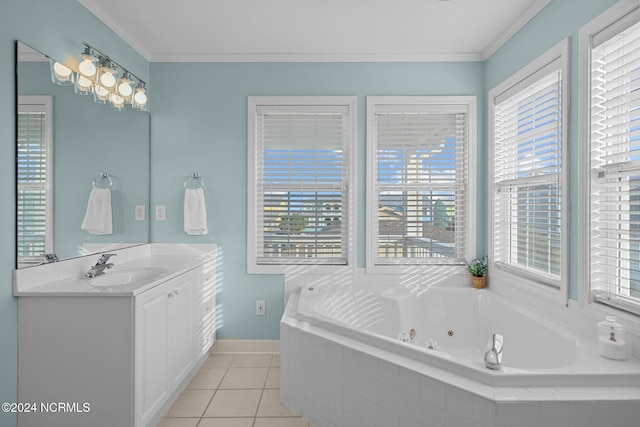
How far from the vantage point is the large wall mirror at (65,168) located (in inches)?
69.7

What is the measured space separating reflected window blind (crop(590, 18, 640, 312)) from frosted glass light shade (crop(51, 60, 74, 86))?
2.76m

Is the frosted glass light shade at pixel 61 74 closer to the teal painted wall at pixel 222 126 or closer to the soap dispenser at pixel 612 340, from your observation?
the teal painted wall at pixel 222 126

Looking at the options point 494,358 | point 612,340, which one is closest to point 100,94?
point 494,358

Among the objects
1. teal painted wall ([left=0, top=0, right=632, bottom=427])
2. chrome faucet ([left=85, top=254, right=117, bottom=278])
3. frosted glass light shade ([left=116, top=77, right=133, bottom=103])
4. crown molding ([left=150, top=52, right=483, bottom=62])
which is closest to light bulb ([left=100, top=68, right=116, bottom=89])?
frosted glass light shade ([left=116, top=77, right=133, bottom=103])

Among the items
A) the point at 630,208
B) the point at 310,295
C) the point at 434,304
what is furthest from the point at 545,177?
the point at 310,295

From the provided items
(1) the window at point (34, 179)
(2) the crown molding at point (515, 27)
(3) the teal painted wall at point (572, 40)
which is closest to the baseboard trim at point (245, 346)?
(1) the window at point (34, 179)

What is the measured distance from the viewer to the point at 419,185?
9.75 ft

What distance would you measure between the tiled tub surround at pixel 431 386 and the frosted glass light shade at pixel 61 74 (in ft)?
6.05

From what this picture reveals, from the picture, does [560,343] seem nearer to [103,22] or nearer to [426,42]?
[426,42]

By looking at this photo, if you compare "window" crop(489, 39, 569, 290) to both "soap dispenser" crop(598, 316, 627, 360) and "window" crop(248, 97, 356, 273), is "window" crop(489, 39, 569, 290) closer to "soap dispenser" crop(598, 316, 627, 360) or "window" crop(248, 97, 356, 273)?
"soap dispenser" crop(598, 316, 627, 360)

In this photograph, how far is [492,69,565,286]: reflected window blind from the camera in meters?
2.09

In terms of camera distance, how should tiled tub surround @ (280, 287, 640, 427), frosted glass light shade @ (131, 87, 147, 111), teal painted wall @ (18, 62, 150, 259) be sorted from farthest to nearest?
1. frosted glass light shade @ (131, 87, 147, 111)
2. teal painted wall @ (18, 62, 150, 259)
3. tiled tub surround @ (280, 287, 640, 427)

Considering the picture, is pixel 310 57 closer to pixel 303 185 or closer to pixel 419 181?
pixel 303 185

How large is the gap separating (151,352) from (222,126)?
1.78 metres
